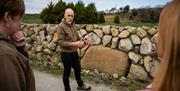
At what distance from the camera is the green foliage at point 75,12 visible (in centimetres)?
1397

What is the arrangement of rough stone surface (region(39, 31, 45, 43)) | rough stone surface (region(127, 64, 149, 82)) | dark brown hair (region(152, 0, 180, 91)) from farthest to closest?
rough stone surface (region(39, 31, 45, 43))
rough stone surface (region(127, 64, 149, 82))
dark brown hair (region(152, 0, 180, 91))

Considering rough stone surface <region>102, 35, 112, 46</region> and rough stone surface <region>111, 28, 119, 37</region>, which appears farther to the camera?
rough stone surface <region>102, 35, 112, 46</region>

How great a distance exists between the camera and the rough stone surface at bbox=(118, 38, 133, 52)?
1125 centimetres

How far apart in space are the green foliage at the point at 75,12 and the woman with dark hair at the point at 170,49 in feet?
38.5

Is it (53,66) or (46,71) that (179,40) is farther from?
(53,66)

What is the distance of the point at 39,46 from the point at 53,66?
83.0 inches

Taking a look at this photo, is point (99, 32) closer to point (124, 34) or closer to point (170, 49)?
point (124, 34)

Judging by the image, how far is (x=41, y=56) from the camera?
14555 millimetres

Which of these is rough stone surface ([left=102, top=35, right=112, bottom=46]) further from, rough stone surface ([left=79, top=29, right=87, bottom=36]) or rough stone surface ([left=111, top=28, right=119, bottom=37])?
rough stone surface ([left=79, top=29, right=87, bottom=36])

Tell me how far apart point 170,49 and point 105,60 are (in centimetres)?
963

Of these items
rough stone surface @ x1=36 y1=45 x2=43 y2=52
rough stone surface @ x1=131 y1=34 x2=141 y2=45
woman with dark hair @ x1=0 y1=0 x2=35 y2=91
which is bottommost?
rough stone surface @ x1=36 y1=45 x2=43 y2=52

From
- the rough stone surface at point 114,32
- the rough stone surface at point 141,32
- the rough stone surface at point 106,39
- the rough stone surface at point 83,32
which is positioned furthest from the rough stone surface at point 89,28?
the rough stone surface at point 141,32

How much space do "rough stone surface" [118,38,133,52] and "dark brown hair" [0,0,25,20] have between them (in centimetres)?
851

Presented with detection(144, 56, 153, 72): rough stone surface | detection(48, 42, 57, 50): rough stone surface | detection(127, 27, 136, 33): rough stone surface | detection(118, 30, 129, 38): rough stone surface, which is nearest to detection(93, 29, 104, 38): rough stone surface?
detection(118, 30, 129, 38): rough stone surface
